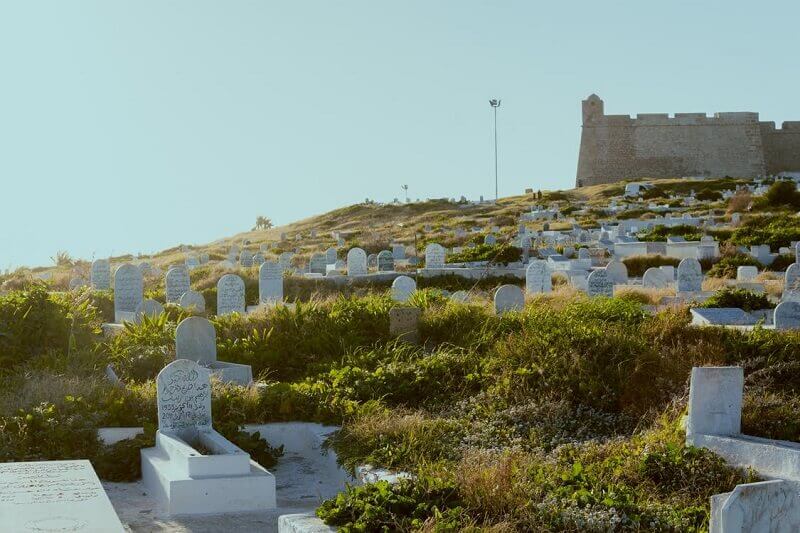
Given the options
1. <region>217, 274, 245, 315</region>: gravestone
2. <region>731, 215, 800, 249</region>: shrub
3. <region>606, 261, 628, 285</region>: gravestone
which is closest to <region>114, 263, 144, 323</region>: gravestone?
<region>217, 274, 245, 315</region>: gravestone

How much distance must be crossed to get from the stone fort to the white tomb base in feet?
238

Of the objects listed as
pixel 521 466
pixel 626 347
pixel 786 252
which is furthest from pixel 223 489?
pixel 786 252

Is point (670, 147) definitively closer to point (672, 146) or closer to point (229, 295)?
point (672, 146)

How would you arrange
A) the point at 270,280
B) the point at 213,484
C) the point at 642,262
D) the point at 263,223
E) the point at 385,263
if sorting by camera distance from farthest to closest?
the point at 263,223
the point at 642,262
the point at 385,263
the point at 270,280
the point at 213,484

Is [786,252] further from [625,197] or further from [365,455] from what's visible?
[625,197]

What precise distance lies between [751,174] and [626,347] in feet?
239

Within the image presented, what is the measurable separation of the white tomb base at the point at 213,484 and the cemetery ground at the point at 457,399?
2.56ft

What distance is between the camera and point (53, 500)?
617cm

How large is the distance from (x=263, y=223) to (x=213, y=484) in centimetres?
6427

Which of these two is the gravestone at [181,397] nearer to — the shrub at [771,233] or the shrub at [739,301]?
the shrub at [739,301]

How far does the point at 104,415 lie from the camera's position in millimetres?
8930

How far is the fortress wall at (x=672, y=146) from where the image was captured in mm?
77500

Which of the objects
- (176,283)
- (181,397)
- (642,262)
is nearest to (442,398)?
(181,397)

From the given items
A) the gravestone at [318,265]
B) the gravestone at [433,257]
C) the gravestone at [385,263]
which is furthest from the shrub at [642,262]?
the gravestone at [318,265]
